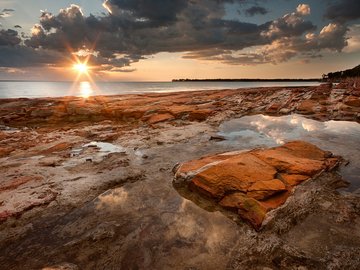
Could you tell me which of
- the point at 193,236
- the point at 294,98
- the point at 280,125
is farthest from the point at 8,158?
the point at 294,98

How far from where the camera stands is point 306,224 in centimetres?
516

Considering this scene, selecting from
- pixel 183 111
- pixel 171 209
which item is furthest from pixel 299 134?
pixel 171 209

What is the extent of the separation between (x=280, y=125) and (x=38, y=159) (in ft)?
38.3

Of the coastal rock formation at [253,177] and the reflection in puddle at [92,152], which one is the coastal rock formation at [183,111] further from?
the coastal rock formation at [253,177]

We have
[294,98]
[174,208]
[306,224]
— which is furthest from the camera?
[294,98]

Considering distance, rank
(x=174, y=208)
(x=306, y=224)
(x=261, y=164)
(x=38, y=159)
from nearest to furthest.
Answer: (x=306, y=224) → (x=174, y=208) → (x=261, y=164) → (x=38, y=159)

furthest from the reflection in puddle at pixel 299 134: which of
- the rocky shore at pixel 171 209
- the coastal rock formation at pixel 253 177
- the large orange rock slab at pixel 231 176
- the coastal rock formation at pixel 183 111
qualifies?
the large orange rock slab at pixel 231 176

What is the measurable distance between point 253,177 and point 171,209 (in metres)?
2.18

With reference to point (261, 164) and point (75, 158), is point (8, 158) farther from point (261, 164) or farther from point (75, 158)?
point (261, 164)

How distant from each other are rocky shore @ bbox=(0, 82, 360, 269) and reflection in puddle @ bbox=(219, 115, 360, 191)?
2.83 feet

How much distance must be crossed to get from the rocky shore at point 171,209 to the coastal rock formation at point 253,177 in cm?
3

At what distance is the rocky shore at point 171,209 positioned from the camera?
172 inches

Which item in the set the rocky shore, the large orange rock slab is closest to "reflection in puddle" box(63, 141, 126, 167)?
the rocky shore

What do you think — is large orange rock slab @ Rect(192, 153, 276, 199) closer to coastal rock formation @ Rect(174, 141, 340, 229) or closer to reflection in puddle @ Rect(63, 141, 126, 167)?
coastal rock formation @ Rect(174, 141, 340, 229)
